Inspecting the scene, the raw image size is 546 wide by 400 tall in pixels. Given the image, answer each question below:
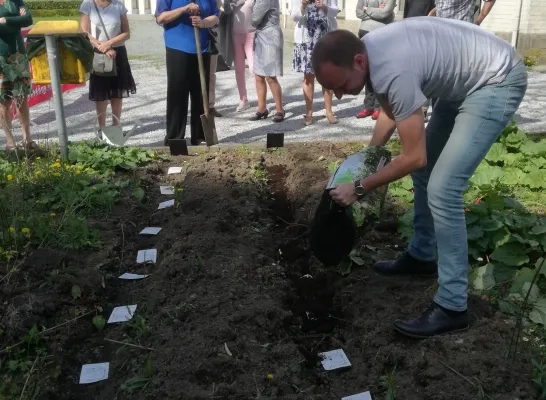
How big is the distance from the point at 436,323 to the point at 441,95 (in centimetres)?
110

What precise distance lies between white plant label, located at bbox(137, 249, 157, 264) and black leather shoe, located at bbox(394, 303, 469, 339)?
1812mm

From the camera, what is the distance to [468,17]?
6824 millimetres

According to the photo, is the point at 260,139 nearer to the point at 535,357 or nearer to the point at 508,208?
the point at 508,208

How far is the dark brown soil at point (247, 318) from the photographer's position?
2895mm

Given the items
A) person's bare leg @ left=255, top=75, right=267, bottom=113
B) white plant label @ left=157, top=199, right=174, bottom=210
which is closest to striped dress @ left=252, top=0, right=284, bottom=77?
person's bare leg @ left=255, top=75, right=267, bottom=113

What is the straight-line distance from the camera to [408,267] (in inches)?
150

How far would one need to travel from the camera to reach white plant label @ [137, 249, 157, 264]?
425 cm

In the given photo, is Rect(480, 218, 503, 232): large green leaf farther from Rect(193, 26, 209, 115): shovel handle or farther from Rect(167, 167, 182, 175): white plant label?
Rect(193, 26, 209, 115): shovel handle

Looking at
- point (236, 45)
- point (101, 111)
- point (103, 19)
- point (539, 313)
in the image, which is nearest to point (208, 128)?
point (101, 111)

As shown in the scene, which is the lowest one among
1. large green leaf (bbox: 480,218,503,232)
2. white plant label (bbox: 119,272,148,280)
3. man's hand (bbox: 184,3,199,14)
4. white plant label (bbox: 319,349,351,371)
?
white plant label (bbox: 319,349,351,371)

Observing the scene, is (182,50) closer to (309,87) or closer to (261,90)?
(261,90)

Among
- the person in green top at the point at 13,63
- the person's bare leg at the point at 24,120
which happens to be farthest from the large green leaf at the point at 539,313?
the person's bare leg at the point at 24,120

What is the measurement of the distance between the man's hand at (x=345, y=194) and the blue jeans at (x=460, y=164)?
38 cm

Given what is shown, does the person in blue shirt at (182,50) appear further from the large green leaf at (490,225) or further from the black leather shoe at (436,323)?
the black leather shoe at (436,323)
